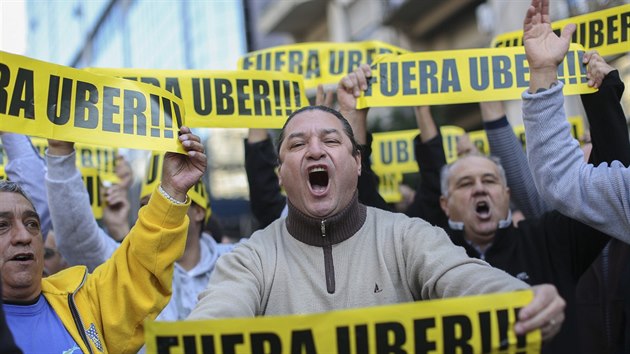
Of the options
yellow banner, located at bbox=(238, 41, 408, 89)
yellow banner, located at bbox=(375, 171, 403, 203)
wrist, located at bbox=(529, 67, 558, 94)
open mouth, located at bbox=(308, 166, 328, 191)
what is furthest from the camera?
yellow banner, located at bbox=(375, 171, 403, 203)

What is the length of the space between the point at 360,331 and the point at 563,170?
122 cm

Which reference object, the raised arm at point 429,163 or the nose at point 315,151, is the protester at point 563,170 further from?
the raised arm at point 429,163

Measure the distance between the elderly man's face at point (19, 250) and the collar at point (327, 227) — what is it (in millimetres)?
921

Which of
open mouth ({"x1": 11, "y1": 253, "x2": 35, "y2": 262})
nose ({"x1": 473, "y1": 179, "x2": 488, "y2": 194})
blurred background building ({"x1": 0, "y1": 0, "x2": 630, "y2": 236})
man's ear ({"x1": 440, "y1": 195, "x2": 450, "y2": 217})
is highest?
blurred background building ({"x1": 0, "y1": 0, "x2": 630, "y2": 236})

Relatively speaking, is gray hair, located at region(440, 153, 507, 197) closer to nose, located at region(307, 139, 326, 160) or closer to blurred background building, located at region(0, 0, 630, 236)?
nose, located at region(307, 139, 326, 160)

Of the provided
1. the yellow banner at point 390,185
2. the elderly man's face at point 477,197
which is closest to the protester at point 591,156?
the elderly man's face at point 477,197

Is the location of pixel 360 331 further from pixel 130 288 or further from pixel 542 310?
pixel 130 288

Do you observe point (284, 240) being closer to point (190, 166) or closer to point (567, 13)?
point (190, 166)

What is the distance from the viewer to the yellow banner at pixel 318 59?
16.3 feet

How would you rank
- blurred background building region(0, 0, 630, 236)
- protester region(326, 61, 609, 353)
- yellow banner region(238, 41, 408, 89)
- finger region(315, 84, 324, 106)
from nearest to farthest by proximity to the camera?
protester region(326, 61, 609, 353) → finger region(315, 84, 324, 106) → yellow banner region(238, 41, 408, 89) → blurred background building region(0, 0, 630, 236)

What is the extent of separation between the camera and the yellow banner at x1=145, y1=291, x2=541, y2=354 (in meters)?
2.12

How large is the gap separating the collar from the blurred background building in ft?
30.5

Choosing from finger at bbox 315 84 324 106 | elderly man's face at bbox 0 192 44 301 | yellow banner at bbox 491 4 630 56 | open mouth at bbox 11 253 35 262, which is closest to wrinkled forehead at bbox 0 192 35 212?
elderly man's face at bbox 0 192 44 301

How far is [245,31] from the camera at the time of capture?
15.8m
